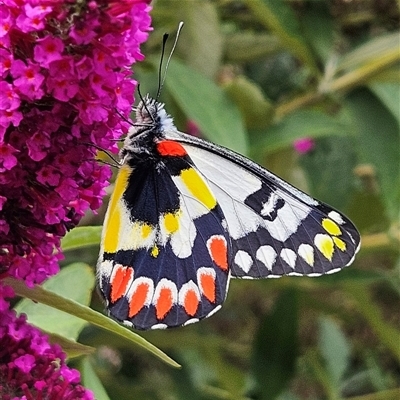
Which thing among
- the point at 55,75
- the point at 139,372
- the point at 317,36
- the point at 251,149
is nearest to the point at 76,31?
the point at 55,75

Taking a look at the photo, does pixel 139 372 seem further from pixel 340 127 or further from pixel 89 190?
pixel 89 190

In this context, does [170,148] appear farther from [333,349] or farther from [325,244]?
[333,349]

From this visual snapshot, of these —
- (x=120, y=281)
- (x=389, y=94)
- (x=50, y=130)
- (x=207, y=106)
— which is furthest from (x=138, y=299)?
(x=389, y=94)

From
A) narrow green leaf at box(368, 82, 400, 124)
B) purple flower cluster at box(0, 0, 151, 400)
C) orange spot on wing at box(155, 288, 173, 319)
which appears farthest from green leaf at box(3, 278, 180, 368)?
narrow green leaf at box(368, 82, 400, 124)

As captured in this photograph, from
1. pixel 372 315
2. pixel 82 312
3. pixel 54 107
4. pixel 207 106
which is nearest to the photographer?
pixel 54 107

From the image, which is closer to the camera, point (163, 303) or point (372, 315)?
point (163, 303)

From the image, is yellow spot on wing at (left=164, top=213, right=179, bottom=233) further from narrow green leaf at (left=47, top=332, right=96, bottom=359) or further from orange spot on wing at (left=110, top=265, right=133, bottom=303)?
narrow green leaf at (left=47, top=332, right=96, bottom=359)

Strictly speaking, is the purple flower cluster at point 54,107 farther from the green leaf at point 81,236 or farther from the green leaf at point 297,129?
Answer: the green leaf at point 297,129
